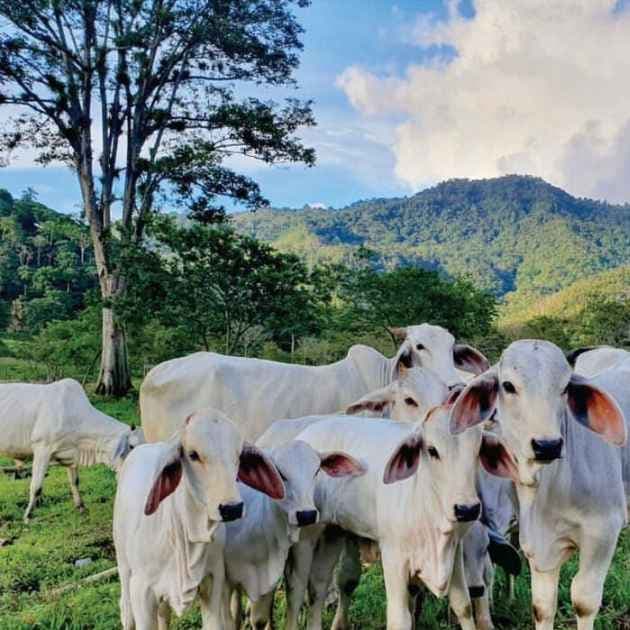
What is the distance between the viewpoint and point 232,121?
50.5 ft

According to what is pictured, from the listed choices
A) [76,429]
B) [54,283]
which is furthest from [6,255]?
[76,429]

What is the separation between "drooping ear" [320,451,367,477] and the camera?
136 inches

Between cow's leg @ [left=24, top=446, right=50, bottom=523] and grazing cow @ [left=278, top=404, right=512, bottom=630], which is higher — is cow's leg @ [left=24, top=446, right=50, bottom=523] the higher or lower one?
the lower one

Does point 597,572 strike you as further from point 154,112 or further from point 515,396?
point 154,112

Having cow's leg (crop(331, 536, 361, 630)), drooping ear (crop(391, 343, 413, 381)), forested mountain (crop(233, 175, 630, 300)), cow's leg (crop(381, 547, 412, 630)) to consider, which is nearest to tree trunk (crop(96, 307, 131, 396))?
drooping ear (crop(391, 343, 413, 381))

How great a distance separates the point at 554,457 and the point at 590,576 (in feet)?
3.09

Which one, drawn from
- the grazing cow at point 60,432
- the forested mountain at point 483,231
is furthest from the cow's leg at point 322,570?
the forested mountain at point 483,231

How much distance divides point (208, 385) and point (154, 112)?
39.6 feet

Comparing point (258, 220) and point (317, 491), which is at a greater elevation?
point (258, 220)

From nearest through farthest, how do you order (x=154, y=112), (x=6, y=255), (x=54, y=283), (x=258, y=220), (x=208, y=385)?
1. (x=208, y=385)
2. (x=154, y=112)
3. (x=54, y=283)
4. (x=6, y=255)
5. (x=258, y=220)

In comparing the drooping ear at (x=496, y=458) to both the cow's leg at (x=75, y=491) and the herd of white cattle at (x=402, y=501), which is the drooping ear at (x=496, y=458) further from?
the cow's leg at (x=75, y=491)

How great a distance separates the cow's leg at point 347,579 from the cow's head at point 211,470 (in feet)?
3.39

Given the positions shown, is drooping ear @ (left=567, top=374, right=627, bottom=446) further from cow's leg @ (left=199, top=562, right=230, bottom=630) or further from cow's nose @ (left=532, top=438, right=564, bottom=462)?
cow's leg @ (left=199, top=562, right=230, bottom=630)

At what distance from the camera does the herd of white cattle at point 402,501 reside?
2.86 m
